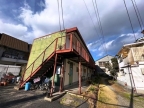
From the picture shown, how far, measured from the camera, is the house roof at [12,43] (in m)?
17.5

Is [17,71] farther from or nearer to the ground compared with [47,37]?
nearer to the ground

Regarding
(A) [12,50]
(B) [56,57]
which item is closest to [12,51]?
(A) [12,50]

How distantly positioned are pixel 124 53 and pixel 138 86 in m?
7.89

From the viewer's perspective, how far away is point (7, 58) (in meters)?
18.1

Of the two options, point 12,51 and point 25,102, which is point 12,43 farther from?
point 25,102

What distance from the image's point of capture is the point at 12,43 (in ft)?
62.9

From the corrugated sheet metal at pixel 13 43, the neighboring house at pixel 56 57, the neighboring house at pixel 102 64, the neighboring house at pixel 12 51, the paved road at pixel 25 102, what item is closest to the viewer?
the paved road at pixel 25 102

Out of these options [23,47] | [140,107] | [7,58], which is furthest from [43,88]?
[23,47]

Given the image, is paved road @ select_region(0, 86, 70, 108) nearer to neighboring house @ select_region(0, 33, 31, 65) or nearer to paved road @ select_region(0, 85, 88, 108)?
paved road @ select_region(0, 85, 88, 108)

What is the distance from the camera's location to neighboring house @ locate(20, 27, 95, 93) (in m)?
7.20

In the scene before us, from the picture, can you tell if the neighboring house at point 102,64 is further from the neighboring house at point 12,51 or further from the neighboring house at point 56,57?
the neighboring house at point 12,51

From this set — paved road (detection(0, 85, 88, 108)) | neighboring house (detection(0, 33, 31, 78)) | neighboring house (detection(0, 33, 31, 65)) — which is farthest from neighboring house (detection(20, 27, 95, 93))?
neighboring house (detection(0, 33, 31, 65))

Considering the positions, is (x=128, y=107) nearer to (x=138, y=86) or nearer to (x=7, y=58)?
(x=138, y=86)

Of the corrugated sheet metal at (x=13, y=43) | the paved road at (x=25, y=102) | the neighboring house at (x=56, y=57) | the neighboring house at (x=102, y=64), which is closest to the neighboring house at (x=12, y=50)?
the corrugated sheet metal at (x=13, y=43)
